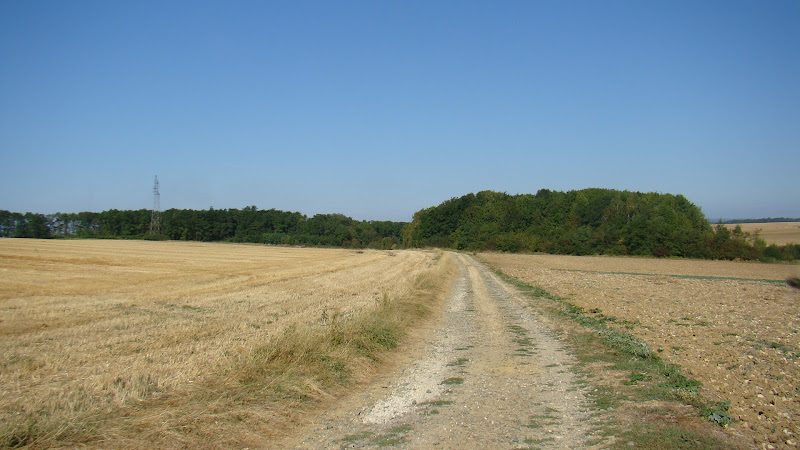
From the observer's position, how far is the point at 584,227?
97.9 metres

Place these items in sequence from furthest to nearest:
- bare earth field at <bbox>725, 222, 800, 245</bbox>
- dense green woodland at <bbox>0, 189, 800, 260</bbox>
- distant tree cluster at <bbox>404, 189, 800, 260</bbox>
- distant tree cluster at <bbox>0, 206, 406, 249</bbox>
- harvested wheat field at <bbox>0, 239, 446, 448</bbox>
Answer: distant tree cluster at <bbox>0, 206, 406, 249</bbox> < dense green woodland at <bbox>0, 189, 800, 260</bbox> < distant tree cluster at <bbox>404, 189, 800, 260</bbox> < bare earth field at <bbox>725, 222, 800, 245</bbox> < harvested wheat field at <bbox>0, 239, 446, 448</bbox>

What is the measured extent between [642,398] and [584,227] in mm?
96696

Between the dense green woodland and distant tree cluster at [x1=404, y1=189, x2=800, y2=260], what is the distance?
17 centimetres

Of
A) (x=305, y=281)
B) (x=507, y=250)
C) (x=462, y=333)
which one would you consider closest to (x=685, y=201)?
(x=507, y=250)

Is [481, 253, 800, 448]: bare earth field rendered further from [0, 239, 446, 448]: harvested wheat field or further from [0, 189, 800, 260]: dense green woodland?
[0, 189, 800, 260]: dense green woodland

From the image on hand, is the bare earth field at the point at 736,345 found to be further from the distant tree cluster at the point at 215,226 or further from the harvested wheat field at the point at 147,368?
the distant tree cluster at the point at 215,226

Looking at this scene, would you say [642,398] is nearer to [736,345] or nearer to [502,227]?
[736,345]

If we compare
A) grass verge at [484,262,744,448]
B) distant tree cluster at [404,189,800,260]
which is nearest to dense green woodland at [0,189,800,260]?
distant tree cluster at [404,189,800,260]

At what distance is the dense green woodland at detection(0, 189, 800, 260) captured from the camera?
80562 millimetres

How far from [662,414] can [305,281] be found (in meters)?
24.9

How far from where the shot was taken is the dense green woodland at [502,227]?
3172 inches

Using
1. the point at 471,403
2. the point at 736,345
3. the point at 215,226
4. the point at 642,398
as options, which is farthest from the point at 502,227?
the point at 471,403

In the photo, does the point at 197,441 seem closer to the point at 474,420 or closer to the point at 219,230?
the point at 474,420

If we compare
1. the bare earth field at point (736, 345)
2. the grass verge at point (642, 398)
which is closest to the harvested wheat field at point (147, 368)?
the grass verge at point (642, 398)
